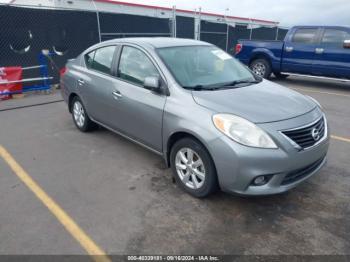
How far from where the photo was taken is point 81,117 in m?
5.22

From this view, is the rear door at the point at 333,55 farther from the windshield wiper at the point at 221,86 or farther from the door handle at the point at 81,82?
the door handle at the point at 81,82

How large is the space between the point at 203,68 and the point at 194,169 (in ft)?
4.40

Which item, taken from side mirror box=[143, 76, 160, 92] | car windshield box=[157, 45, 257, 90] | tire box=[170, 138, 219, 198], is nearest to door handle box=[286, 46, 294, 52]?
car windshield box=[157, 45, 257, 90]

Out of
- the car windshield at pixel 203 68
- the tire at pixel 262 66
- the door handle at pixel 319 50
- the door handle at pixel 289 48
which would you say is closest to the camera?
the car windshield at pixel 203 68

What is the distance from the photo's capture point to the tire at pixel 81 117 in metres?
5.09

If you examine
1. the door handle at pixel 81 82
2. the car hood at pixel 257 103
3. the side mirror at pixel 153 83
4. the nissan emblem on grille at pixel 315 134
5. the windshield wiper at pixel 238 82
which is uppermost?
the side mirror at pixel 153 83

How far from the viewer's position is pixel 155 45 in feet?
12.6

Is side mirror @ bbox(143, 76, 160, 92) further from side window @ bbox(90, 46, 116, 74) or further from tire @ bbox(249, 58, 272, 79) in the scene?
tire @ bbox(249, 58, 272, 79)

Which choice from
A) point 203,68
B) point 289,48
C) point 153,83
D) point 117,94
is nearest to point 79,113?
point 117,94

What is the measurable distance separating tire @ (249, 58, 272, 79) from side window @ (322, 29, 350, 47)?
72.3 inches

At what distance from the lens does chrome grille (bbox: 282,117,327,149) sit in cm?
283

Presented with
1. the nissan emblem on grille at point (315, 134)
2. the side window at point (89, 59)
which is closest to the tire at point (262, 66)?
the side window at point (89, 59)

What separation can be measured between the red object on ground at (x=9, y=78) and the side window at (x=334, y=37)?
8787mm

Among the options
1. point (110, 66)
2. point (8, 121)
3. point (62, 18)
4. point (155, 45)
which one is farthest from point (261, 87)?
point (62, 18)
